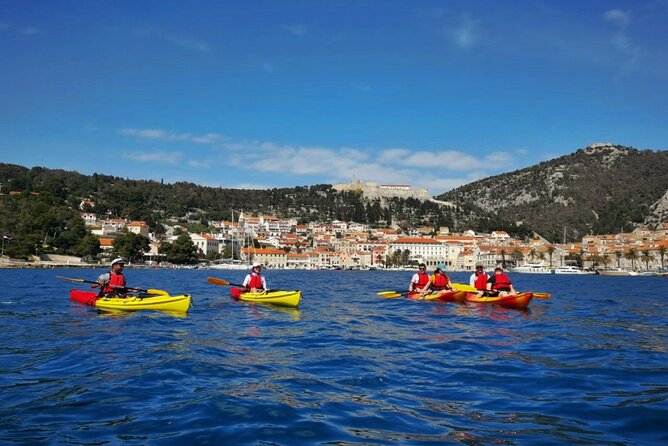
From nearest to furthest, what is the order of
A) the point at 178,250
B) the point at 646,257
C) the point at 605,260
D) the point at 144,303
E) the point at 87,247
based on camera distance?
the point at 144,303
the point at 87,247
the point at 646,257
the point at 178,250
the point at 605,260

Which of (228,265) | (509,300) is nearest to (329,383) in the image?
(509,300)

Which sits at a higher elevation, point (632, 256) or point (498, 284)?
point (632, 256)

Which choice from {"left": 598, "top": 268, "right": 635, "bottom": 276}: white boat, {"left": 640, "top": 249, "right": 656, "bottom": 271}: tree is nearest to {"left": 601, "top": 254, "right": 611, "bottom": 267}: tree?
{"left": 598, "top": 268, "right": 635, "bottom": 276}: white boat

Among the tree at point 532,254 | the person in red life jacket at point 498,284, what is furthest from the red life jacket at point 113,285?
the tree at point 532,254

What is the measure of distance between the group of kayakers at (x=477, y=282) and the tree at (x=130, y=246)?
9938 centimetres

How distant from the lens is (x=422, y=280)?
23.5 m

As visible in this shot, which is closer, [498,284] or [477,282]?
[498,284]

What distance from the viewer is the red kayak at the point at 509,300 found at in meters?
20.0

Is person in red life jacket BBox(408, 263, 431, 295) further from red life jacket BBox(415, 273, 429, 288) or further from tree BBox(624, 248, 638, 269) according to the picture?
tree BBox(624, 248, 638, 269)

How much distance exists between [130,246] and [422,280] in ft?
327

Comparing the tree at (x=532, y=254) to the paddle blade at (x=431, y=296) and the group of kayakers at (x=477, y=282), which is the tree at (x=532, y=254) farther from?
the paddle blade at (x=431, y=296)

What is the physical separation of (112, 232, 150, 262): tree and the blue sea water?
337 ft

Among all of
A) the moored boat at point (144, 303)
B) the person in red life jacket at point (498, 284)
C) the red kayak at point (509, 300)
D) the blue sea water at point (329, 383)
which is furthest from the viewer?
the person in red life jacket at point (498, 284)

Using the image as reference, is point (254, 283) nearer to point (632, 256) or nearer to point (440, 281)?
point (440, 281)
